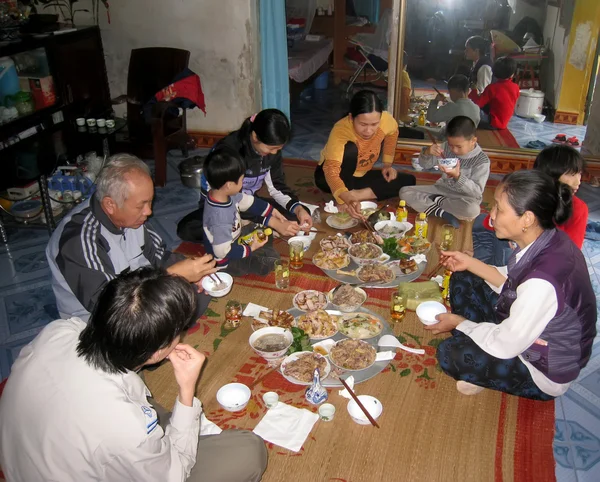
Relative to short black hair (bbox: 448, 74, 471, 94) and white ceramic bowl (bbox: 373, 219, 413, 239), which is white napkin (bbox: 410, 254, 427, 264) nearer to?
white ceramic bowl (bbox: 373, 219, 413, 239)

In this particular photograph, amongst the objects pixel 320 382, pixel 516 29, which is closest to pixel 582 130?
pixel 516 29

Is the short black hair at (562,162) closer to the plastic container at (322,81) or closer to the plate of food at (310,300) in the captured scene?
the plate of food at (310,300)

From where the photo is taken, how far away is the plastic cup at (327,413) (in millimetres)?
2295

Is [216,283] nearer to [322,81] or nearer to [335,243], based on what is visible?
[335,243]

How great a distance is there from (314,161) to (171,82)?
1.78m

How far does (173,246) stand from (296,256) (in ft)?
4.40

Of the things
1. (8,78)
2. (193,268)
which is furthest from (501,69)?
(8,78)

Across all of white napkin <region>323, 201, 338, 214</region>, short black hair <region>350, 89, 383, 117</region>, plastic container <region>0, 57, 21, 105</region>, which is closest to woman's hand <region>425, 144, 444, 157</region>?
short black hair <region>350, 89, 383, 117</region>

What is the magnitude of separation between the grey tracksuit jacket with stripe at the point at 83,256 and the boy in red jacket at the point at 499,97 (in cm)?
452

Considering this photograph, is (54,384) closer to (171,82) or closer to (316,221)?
(316,221)

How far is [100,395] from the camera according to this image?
4.98 feet

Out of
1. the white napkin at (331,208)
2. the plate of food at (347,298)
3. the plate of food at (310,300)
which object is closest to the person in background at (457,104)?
the white napkin at (331,208)

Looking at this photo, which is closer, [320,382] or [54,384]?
[54,384]

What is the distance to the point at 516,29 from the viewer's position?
17.5 feet
